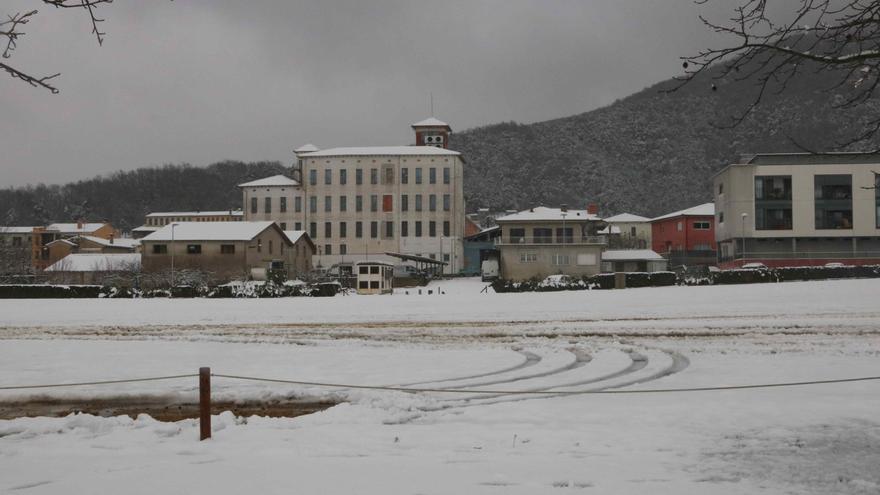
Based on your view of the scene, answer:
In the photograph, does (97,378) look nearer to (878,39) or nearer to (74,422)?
(74,422)

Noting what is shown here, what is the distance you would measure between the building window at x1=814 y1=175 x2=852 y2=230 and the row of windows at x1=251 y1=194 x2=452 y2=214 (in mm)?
40743

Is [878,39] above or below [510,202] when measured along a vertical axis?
below

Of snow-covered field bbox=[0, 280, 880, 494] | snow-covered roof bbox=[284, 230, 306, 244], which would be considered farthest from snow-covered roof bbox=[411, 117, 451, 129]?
snow-covered field bbox=[0, 280, 880, 494]

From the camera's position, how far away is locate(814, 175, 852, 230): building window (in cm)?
7575

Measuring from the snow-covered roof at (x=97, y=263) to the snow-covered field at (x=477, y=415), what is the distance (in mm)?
51798

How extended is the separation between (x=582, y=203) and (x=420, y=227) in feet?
345

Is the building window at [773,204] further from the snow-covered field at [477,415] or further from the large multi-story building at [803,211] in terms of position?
the snow-covered field at [477,415]

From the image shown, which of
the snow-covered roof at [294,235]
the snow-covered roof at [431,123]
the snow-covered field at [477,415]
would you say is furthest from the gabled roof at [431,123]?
the snow-covered field at [477,415]

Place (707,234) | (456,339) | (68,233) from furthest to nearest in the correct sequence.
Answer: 1. (68,233)
2. (707,234)
3. (456,339)

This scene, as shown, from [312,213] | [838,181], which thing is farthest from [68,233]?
[838,181]

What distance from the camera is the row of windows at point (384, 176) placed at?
92.9m

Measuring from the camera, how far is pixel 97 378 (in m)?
15.2

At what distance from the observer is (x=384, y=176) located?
9400 centimetres

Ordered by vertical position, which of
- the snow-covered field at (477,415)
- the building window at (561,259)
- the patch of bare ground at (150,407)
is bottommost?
the patch of bare ground at (150,407)
